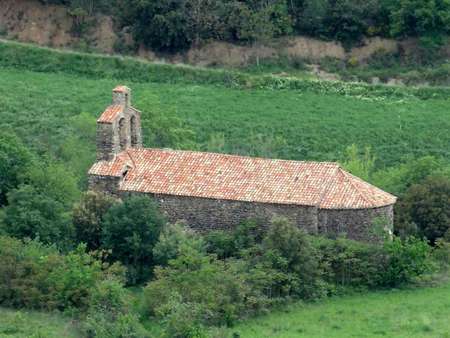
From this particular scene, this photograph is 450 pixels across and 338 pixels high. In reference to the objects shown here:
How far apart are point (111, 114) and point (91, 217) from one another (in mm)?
4939

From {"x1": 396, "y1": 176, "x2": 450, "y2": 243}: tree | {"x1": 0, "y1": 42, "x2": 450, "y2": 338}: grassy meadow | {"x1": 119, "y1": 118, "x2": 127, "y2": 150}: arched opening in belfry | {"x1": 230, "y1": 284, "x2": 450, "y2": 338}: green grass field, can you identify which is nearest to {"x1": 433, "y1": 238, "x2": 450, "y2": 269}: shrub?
{"x1": 396, "y1": 176, "x2": 450, "y2": 243}: tree

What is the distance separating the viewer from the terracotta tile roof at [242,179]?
7469cm

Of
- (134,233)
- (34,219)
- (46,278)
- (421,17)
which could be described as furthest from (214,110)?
(46,278)

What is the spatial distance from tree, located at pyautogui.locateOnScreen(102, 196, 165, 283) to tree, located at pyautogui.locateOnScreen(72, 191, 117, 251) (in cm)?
72

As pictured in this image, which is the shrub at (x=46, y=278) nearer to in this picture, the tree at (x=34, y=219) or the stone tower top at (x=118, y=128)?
the tree at (x=34, y=219)

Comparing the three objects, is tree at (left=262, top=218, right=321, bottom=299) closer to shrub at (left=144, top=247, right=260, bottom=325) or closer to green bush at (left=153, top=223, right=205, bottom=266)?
shrub at (left=144, top=247, right=260, bottom=325)

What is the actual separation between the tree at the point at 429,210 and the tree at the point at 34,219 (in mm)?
14281

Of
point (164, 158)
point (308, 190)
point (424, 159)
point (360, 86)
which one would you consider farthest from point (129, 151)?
point (360, 86)

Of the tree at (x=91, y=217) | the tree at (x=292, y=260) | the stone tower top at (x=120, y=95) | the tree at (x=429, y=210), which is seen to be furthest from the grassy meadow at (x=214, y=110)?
the tree at (x=429, y=210)

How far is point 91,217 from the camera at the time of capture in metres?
75.8

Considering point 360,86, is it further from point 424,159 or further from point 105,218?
point 105,218

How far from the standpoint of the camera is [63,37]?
108 m

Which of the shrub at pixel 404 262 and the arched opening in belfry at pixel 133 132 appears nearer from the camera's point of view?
the shrub at pixel 404 262

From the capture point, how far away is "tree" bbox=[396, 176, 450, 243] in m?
77.4
